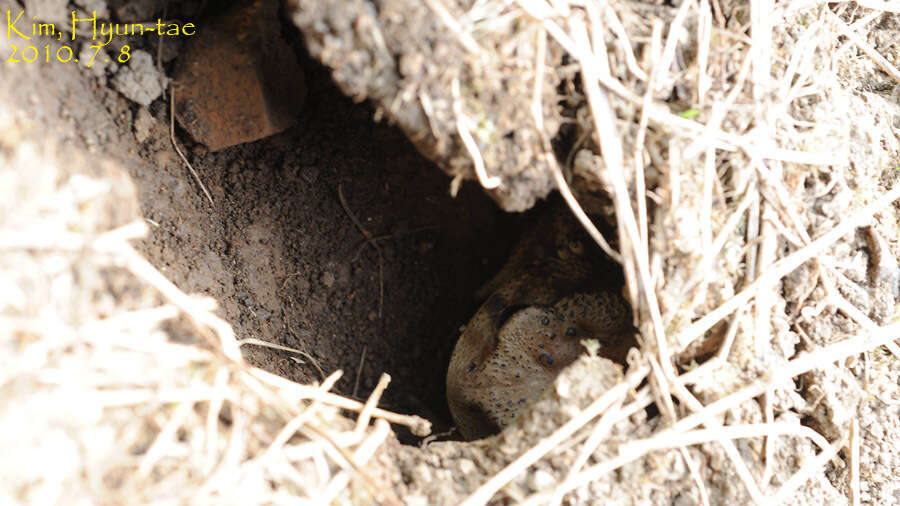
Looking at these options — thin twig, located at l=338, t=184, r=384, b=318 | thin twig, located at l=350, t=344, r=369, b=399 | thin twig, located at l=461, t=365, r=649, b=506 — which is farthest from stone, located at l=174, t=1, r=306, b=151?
thin twig, located at l=461, t=365, r=649, b=506

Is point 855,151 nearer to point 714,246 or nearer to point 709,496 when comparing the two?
point 714,246

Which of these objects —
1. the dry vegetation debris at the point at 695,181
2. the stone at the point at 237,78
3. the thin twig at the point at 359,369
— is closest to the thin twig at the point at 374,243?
the thin twig at the point at 359,369

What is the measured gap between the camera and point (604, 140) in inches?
48.8

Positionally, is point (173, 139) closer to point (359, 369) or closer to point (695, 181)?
point (359, 369)

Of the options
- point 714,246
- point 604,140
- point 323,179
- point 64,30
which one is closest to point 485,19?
point 604,140

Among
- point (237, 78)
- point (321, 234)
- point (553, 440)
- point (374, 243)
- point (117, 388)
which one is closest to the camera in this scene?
point (117, 388)

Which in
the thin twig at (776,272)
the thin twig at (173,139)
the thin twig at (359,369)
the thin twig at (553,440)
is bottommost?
the thin twig at (359,369)

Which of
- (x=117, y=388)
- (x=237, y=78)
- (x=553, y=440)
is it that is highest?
(x=237, y=78)

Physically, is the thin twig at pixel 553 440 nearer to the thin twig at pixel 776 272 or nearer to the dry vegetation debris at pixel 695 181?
the dry vegetation debris at pixel 695 181

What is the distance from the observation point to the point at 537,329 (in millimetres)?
2033

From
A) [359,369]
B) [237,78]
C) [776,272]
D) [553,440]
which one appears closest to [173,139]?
[237,78]

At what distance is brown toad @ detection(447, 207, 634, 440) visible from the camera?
1941 millimetres

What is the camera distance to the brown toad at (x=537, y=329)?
194 cm

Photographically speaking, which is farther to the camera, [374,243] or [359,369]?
[374,243]
